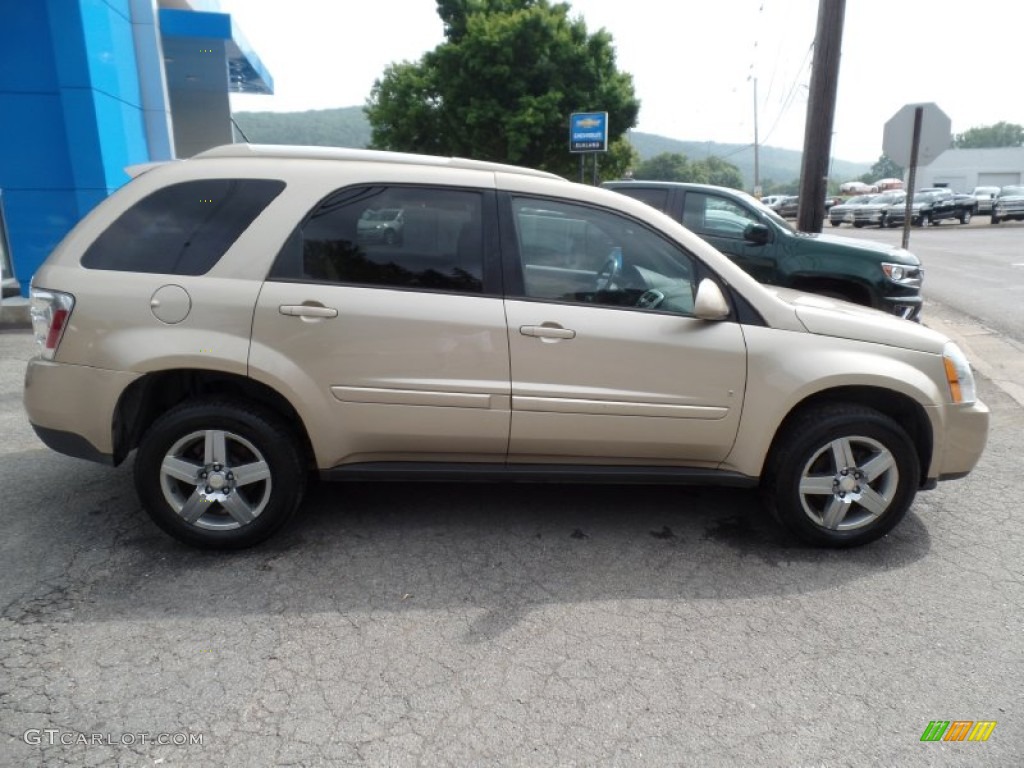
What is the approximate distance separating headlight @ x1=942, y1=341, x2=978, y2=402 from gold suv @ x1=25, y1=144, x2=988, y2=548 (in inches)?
0.6

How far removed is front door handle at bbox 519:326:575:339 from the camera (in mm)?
3393

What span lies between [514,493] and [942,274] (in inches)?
605

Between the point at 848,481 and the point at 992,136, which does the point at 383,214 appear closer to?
the point at 848,481

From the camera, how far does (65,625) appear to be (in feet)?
9.53

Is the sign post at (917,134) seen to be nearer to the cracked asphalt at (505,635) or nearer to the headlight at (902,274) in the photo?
the headlight at (902,274)

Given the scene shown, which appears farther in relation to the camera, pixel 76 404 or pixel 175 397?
pixel 175 397

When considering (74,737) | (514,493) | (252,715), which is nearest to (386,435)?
(514,493)

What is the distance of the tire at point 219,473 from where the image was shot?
3.35m

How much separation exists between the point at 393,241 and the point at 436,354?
1.93ft

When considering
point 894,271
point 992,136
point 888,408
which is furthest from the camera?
point 992,136

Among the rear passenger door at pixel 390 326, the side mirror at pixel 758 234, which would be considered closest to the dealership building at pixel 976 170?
the side mirror at pixel 758 234

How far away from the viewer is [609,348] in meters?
3.43

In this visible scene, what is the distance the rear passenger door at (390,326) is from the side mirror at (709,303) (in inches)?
36.0

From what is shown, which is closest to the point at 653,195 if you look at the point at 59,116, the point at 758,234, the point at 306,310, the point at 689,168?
the point at 758,234
